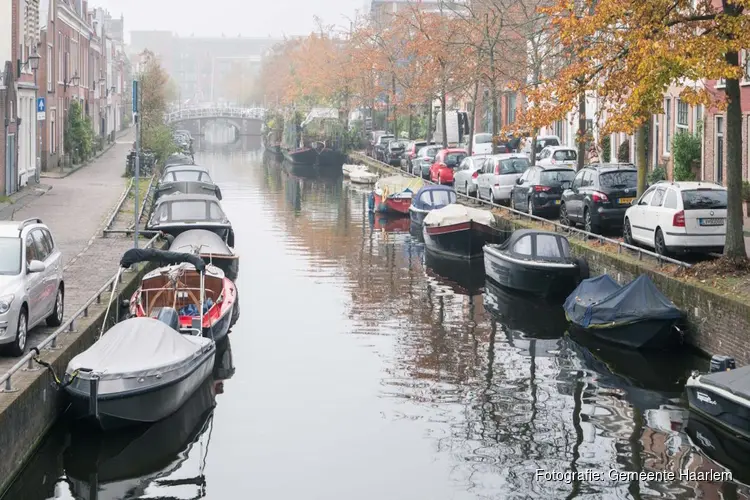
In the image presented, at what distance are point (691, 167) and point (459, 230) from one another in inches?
374

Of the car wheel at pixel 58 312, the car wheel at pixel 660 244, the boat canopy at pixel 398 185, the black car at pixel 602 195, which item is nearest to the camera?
the car wheel at pixel 58 312

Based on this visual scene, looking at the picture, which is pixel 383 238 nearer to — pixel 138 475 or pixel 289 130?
pixel 138 475

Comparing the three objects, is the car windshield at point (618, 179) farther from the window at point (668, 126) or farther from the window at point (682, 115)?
the window at point (668, 126)

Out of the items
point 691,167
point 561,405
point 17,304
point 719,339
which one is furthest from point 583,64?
point 691,167

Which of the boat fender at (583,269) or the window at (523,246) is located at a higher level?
the window at (523,246)

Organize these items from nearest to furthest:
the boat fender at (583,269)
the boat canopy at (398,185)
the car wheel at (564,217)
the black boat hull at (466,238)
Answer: the boat fender at (583,269)
the car wheel at (564,217)
the black boat hull at (466,238)
the boat canopy at (398,185)

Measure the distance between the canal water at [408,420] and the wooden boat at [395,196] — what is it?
1846cm

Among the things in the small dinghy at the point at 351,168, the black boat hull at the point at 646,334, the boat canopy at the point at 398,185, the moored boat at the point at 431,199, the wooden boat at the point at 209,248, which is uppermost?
the small dinghy at the point at 351,168

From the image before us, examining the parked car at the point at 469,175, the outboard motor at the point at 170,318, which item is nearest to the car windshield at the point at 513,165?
the parked car at the point at 469,175

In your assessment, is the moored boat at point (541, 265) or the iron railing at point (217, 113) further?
the iron railing at point (217, 113)

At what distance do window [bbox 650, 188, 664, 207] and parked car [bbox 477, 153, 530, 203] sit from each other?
14.8 meters

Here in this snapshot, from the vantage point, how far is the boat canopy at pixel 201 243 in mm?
26875

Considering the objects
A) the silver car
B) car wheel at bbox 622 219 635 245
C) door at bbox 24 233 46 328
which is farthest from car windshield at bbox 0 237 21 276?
car wheel at bbox 622 219 635 245

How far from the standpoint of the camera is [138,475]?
48.2ft
